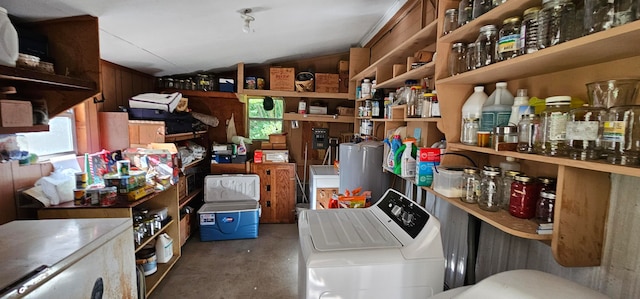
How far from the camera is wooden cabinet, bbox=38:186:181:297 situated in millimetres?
1766

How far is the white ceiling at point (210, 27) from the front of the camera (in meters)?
1.50

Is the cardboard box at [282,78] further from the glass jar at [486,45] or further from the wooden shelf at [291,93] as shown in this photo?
the glass jar at [486,45]

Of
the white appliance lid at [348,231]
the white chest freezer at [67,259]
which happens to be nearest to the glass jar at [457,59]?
the white appliance lid at [348,231]

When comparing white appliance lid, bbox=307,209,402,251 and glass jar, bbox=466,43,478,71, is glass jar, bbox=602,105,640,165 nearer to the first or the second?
glass jar, bbox=466,43,478,71

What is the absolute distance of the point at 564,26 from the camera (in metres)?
0.75

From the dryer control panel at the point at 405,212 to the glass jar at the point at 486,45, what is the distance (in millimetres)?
653

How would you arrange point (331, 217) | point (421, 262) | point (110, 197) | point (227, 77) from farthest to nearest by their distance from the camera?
1. point (227, 77)
2. point (110, 197)
3. point (331, 217)
4. point (421, 262)

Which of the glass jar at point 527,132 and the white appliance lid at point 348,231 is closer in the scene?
the glass jar at point 527,132

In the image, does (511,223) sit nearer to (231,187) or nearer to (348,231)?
(348,231)

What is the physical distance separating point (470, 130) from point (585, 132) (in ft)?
1.54

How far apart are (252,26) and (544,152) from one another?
2138 millimetres

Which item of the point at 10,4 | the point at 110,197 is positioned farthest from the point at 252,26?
the point at 110,197

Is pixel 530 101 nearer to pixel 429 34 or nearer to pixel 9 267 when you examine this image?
pixel 429 34

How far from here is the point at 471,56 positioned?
3.73ft
